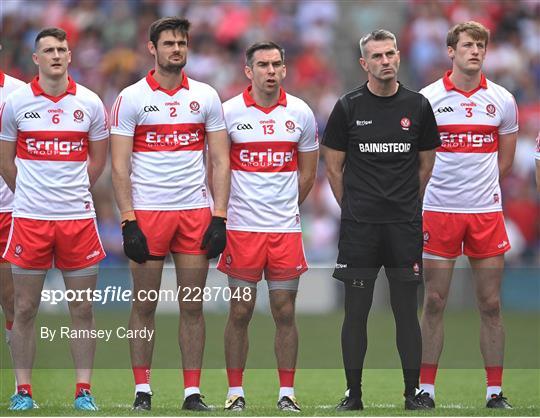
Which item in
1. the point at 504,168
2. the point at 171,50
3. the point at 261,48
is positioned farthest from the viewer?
the point at 504,168

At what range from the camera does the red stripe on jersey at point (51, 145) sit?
9.41m

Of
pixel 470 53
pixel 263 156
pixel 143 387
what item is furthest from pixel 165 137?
pixel 470 53

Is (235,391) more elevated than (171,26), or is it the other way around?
(171,26)

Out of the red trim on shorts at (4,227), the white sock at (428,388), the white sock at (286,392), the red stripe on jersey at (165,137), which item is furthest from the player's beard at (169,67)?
the white sock at (428,388)

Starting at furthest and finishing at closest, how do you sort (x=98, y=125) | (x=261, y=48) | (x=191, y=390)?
(x=261, y=48), (x=98, y=125), (x=191, y=390)

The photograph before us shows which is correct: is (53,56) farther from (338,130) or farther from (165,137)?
(338,130)

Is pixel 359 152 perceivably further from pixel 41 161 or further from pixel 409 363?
pixel 41 161

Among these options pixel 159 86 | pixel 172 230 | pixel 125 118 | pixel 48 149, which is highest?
pixel 159 86

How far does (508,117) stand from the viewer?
9.95 metres

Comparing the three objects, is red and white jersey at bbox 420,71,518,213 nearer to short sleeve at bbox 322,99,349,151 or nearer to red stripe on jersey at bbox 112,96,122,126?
short sleeve at bbox 322,99,349,151

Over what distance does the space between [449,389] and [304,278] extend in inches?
238

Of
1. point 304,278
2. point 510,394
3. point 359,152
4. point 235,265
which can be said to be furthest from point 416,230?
point 304,278

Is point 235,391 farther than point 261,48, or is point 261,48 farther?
point 261,48

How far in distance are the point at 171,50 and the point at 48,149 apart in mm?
1075
